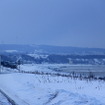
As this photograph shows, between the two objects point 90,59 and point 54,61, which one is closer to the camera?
point 90,59

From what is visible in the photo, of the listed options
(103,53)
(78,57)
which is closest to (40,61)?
(78,57)

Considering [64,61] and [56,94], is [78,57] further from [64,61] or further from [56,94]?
[56,94]

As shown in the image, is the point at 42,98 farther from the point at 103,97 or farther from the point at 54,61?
the point at 54,61

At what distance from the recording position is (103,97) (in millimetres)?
15023

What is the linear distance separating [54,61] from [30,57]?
12107 mm

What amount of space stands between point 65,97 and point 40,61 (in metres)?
148

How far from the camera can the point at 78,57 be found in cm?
15812

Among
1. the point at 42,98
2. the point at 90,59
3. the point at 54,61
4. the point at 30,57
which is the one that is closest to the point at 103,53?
the point at 90,59

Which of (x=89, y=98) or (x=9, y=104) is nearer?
(x=89, y=98)

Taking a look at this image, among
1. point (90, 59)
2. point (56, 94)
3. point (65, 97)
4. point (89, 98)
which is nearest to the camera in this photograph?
point (89, 98)

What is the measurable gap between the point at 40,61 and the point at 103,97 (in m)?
149

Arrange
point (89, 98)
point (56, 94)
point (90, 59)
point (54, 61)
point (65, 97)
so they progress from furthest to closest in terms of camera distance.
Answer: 1. point (54, 61)
2. point (90, 59)
3. point (56, 94)
4. point (65, 97)
5. point (89, 98)

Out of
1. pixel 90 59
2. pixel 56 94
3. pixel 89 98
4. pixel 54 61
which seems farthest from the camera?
pixel 54 61

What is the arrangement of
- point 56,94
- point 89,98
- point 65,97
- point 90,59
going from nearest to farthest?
point 89,98, point 65,97, point 56,94, point 90,59
